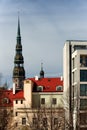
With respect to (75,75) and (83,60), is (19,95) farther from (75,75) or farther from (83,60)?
(83,60)

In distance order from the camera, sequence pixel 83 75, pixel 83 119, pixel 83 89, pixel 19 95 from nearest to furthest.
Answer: pixel 83 119 < pixel 83 89 < pixel 83 75 < pixel 19 95

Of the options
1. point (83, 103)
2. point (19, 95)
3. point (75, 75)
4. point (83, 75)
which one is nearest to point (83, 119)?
point (83, 103)

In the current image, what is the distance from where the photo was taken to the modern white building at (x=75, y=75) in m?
119

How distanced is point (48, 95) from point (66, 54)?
16150mm

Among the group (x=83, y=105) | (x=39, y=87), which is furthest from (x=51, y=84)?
(x=83, y=105)

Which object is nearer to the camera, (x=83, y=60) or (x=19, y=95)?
(x=83, y=60)

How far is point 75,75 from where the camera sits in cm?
12438

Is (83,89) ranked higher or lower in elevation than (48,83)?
lower

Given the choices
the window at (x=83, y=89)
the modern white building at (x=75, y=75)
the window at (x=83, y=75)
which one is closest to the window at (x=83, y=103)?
the modern white building at (x=75, y=75)

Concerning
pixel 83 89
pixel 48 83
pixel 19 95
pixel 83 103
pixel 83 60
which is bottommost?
pixel 83 103

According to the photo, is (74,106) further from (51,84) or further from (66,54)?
(51,84)

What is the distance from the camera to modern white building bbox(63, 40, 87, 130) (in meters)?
119

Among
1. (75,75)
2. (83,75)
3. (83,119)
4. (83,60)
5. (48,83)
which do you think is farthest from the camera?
(48,83)

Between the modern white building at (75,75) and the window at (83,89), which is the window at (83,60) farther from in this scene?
the window at (83,89)
